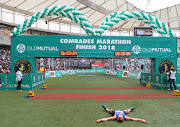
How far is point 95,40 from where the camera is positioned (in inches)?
495

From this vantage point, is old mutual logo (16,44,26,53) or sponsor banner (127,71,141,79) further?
sponsor banner (127,71,141,79)

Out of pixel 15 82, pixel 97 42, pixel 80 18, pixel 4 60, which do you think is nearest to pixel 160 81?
pixel 97 42

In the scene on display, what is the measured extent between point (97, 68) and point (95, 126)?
4041 cm

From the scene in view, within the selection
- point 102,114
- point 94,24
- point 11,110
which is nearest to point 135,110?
point 102,114

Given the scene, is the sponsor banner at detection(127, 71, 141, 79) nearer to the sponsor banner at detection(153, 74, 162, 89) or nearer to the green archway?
the sponsor banner at detection(153, 74, 162, 89)

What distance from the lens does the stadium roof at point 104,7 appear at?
3312 centimetres

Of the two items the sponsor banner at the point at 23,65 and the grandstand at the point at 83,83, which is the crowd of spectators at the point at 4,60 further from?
the sponsor banner at the point at 23,65

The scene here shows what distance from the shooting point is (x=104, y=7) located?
40656mm

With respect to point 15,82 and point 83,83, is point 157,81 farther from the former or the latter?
point 15,82

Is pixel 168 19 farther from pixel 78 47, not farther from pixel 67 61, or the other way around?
pixel 78 47

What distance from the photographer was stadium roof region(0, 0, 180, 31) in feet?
109

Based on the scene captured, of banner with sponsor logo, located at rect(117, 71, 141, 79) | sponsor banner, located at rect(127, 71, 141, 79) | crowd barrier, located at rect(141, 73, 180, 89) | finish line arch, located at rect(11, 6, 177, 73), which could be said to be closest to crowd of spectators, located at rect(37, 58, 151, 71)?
banner with sponsor logo, located at rect(117, 71, 141, 79)

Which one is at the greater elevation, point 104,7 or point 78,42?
point 104,7

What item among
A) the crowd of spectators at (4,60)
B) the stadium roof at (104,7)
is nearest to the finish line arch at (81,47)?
the crowd of spectators at (4,60)
